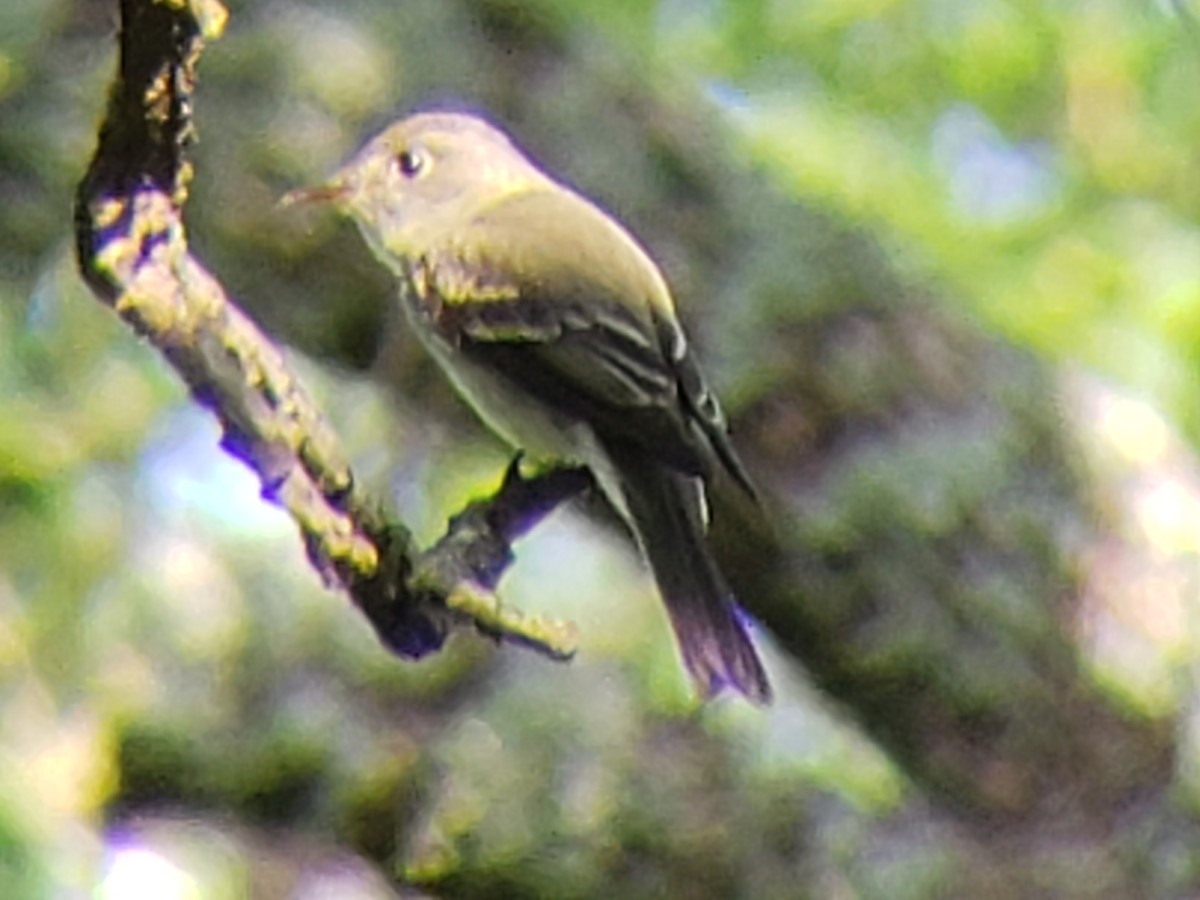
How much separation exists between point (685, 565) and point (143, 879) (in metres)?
0.31

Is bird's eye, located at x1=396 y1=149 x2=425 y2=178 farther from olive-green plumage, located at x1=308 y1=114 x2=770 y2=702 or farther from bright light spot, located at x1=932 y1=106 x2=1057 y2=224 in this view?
bright light spot, located at x1=932 y1=106 x2=1057 y2=224

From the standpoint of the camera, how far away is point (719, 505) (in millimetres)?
1021

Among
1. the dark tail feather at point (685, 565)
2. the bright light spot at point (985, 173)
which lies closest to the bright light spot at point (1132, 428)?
the bright light spot at point (985, 173)

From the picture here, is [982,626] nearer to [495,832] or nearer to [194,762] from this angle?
[495,832]

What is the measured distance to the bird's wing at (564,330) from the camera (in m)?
0.90

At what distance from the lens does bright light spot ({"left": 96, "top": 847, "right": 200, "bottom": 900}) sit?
33.3 inches

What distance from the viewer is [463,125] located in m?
0.98

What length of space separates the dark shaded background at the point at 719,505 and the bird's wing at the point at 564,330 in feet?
0.22

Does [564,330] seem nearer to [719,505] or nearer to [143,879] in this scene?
[719,505]

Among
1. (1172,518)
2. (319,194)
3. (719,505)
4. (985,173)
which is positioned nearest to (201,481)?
(319,194)

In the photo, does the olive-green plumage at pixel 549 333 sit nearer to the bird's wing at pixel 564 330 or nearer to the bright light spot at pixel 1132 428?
the bird's wing at pixel 564 330

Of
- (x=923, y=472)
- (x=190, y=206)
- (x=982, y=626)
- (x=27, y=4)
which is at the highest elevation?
(x=27, y=4)

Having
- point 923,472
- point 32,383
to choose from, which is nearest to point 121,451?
point 32,383

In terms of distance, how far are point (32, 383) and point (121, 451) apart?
0.06 meters
